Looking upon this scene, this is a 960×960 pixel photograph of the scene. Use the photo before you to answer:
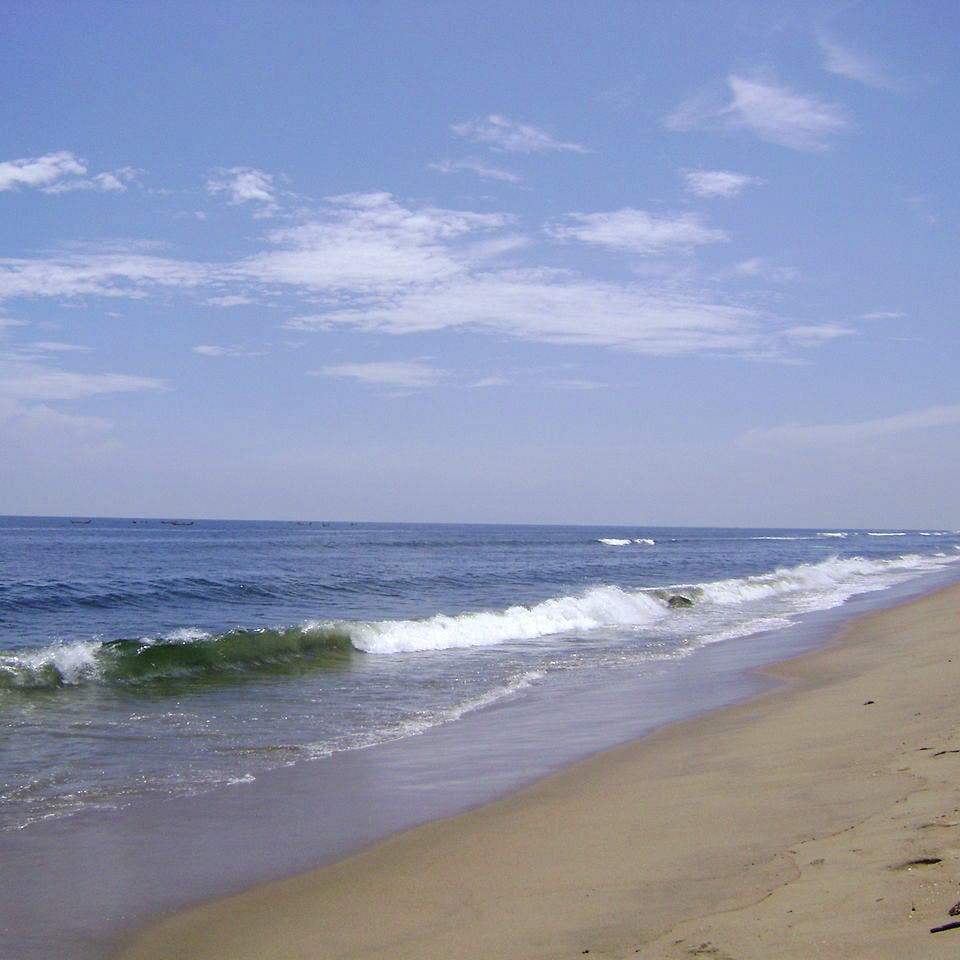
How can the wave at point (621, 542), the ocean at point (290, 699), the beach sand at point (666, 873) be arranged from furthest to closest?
the wave at point (621, 542) → the ocean at point (290, 699) → the beach sand at point (666, 873)

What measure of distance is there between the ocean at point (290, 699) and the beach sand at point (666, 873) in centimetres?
60

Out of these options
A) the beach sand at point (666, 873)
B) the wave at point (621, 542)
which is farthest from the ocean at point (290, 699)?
the wave at point (621, 542)

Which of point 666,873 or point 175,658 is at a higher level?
point 666,873

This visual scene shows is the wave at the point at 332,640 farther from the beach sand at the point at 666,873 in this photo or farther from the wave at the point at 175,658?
the beach sand at the point at 666,873

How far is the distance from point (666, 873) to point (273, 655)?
12466mm

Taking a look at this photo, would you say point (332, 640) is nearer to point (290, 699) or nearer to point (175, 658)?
point (175, 658)

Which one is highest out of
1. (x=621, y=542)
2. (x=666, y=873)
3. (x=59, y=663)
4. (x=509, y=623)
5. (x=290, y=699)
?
(x=666, y=873)

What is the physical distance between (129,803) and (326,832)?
6.23 ft

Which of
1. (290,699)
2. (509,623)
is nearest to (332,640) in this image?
(509,623)

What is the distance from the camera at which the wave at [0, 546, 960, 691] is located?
13664mm

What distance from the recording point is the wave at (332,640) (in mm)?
13664

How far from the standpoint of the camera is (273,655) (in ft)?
53.6

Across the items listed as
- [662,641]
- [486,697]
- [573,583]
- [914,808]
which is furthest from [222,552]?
[914,808]

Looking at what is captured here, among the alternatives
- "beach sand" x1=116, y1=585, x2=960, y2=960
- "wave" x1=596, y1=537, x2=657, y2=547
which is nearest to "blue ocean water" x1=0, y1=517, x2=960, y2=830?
"beach sand" x1=116, y1=585, x2=960, y2=960
